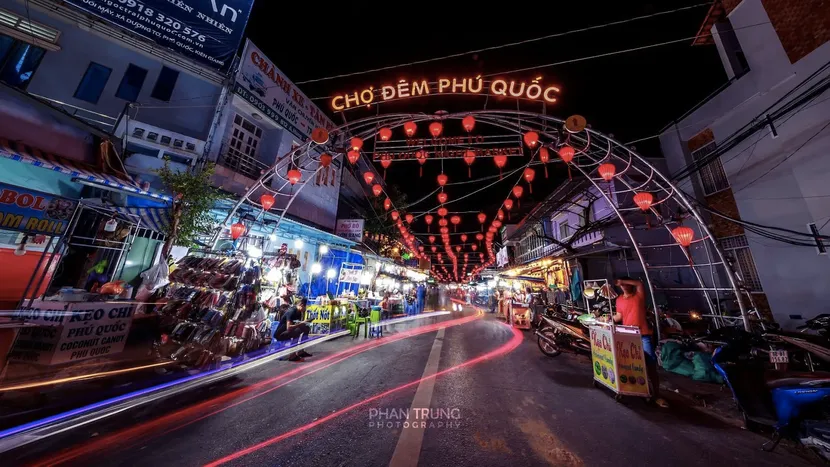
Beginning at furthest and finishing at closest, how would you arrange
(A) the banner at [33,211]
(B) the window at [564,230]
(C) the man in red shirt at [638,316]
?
(B) the window at [564,230] → (A) the banner at [33,211] → (C) the man in red shirt at [638,316]

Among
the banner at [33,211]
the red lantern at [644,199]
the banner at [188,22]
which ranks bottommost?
the banner at [33,211]

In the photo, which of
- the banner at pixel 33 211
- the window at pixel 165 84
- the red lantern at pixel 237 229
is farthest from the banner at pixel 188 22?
the red lantern at pixel 237 229

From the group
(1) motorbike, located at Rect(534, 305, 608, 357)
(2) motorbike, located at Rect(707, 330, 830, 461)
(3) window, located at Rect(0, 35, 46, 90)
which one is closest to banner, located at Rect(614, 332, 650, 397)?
(2) motorbike, located at Rect(707, 330, 830, 461)

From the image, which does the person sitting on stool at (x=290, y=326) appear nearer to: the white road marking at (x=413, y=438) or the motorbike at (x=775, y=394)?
the white road marking at (x=413, y=438)

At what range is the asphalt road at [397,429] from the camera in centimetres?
309

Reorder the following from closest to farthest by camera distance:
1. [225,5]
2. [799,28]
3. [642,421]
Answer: [642,421]
[799,28]
[225,5]

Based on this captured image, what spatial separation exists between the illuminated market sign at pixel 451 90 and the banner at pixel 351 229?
25.0 feet

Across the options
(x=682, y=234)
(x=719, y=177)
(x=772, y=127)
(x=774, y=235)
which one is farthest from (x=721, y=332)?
(x=719, y=177)

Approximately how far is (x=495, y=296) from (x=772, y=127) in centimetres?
2825

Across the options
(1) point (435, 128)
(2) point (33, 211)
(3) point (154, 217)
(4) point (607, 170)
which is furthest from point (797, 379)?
(2) point (33, 211)

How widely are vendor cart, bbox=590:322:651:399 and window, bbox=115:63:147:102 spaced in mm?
16482

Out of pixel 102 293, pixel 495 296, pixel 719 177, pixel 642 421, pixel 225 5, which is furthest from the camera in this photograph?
pixel 495 296

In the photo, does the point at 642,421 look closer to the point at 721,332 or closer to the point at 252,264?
the point at 721,332

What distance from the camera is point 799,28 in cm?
848
